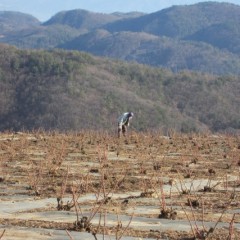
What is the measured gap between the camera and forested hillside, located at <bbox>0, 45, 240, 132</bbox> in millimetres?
99188

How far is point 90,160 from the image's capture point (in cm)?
1609

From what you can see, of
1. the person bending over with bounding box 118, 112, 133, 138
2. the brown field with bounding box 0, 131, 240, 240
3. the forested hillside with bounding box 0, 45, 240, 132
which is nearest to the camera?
the brown field with bounding box 0, 131, 240, 240

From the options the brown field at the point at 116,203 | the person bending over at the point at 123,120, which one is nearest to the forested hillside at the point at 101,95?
the person bending over at the point at 123,120

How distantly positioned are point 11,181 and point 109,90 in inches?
4108

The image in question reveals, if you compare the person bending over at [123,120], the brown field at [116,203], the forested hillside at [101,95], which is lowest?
the forested hillside at [101,95]

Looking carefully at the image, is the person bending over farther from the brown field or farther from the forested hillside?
the forested hillside

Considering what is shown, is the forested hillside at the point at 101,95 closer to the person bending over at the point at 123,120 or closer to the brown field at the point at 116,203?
the person bending over at the point at 123,120

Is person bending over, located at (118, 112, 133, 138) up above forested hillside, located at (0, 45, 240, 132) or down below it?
above

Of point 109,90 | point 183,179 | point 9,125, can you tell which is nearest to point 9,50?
point 109,90

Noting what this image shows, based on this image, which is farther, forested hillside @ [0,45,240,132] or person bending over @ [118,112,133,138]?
forested hillside @ [0,45,240,132]

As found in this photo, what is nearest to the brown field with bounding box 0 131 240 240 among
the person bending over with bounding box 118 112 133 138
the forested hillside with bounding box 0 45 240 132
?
the person bending over with bounding box 118 112 133 138

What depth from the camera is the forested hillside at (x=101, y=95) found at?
99.2m

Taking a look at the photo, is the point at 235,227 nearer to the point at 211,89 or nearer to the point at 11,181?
the point at 11,181

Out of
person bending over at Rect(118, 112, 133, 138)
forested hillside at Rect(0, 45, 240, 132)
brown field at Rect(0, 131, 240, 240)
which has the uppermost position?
brown field at Rect(0, 131, 240, 240)
